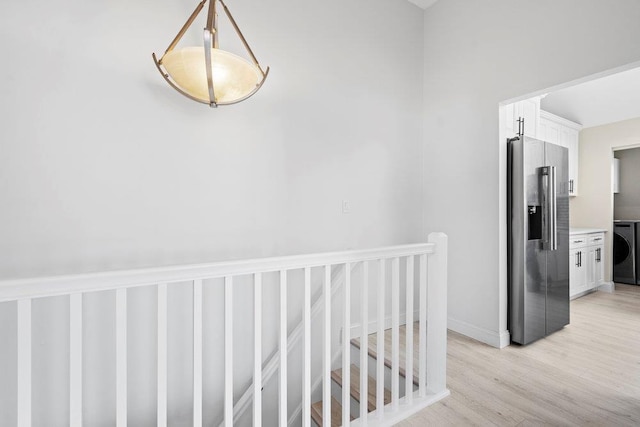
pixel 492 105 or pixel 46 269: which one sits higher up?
pixel 492 105

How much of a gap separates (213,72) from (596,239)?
16.9 feet

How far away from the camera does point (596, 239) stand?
425 cm

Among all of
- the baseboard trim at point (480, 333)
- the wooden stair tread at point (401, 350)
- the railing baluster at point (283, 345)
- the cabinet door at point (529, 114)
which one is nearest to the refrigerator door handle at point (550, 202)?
the cabinet door at point (529, 114)

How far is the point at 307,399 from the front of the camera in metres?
1.45

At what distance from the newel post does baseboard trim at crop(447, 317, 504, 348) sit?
0.93 m

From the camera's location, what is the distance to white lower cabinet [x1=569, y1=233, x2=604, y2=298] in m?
3.80

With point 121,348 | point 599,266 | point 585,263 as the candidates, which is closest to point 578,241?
point 585,263

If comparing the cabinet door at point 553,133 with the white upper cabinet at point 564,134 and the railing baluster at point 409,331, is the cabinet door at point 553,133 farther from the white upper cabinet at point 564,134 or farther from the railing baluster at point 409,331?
the railing baluster at point 409,331

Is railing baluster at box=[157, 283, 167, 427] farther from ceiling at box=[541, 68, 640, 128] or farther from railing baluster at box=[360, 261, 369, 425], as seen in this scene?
ceiling at box=[541, 68, 640, 128]

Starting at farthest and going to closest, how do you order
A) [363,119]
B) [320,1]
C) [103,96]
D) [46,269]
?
[363,119] → [320,1] → [103,96] → [46,269]

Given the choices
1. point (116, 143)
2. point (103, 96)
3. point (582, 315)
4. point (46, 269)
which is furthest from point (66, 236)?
point (582, 315)

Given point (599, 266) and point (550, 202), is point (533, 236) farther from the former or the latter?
point (599, 266)

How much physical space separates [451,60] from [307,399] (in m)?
2.96

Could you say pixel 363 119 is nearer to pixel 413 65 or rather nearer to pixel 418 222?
pixel 413 65
